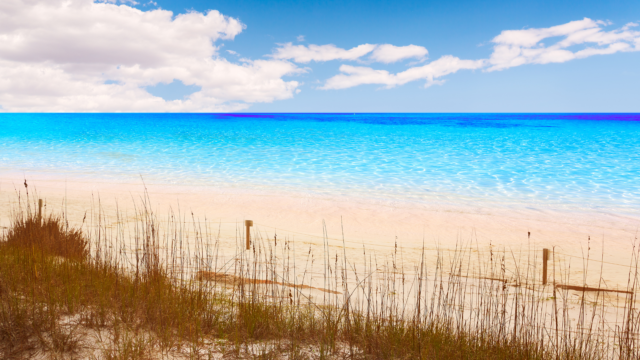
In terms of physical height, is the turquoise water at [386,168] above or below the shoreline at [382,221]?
above

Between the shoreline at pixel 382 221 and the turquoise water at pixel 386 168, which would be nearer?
the shoreline at pixel 382 221

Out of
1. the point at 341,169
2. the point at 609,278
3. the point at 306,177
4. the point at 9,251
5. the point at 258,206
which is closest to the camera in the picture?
the point at 9,251

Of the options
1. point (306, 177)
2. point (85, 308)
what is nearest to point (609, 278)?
point (85, 308)

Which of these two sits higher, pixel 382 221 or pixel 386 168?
pixel 386 168

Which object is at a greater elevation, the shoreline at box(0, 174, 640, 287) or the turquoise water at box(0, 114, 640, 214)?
the turquoise water at box(0, 114, 640, 214)

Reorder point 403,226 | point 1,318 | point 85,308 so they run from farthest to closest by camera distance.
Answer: point 403,226, point 85,308, point 1,318

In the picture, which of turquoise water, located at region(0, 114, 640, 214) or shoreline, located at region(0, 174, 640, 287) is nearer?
shoreline, located at region(0, 174, 640, 287)

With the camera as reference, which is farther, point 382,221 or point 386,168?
point 386,168

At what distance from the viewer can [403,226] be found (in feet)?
34.1

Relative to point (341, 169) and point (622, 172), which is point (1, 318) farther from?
point (622, 172)

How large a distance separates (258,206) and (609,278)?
9.53 meters

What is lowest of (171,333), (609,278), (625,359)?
(609,278)

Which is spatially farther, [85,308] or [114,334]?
[85,308]

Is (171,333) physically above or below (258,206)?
above
